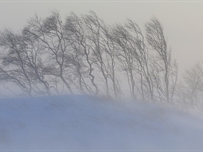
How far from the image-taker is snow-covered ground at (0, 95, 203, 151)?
24828 mm

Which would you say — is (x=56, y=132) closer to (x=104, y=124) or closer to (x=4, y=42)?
(x=104, y=124)

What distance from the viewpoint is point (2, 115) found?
27.0 meters

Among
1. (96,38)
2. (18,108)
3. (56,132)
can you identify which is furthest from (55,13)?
(56,132)

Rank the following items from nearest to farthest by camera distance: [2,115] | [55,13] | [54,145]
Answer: [54,145]
[2,115]
[55,13]

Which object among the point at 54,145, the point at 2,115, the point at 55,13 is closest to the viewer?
the point at 54,145

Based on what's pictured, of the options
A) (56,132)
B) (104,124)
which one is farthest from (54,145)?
(104,124)

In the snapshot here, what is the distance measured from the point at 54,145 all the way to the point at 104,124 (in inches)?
128

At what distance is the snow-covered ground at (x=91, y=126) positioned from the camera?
2483 cm

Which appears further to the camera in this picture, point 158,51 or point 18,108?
point 158,51

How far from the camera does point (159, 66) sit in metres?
38.4

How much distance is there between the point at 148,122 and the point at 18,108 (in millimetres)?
5383

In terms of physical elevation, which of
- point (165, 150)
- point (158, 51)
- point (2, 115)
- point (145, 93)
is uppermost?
point (158, 51)

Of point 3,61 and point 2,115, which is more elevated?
point 3,61

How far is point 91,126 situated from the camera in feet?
87.7
